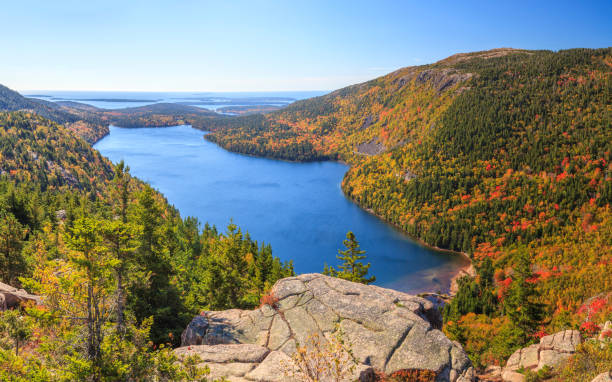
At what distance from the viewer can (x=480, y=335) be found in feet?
187

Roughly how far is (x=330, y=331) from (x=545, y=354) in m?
14.4

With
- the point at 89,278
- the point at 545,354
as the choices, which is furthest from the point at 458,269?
the point at 89,278

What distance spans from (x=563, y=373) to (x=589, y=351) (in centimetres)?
179

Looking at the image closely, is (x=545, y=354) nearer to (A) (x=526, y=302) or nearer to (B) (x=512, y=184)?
(A) (x=526, y=302)

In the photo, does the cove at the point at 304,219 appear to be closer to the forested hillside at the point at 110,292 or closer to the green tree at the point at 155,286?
the forested hillside at the point at 110,292

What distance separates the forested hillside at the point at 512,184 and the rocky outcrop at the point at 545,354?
21.0 m

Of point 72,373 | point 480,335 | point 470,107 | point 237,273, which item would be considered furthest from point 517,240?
point 72,373

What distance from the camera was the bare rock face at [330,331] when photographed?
1645 centimetres

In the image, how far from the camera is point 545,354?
2070 centimetres

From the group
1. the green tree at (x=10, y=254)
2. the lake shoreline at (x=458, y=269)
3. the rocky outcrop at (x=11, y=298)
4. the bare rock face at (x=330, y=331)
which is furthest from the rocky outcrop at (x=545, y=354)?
the lake shoreline at (x=458, y=269)

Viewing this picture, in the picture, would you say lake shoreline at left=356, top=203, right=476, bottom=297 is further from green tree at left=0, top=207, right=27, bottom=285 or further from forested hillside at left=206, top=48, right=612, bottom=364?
green tree at left=0, top=207, right=27, bottom=285

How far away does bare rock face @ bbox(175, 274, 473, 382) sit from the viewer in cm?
1645

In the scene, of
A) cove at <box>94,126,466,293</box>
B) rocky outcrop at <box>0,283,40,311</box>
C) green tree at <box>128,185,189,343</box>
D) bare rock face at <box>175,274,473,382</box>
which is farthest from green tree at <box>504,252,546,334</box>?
rocky outcrop at <box>0,283,40,311</box>

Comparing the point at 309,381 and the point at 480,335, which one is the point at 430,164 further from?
the point at 309,381
